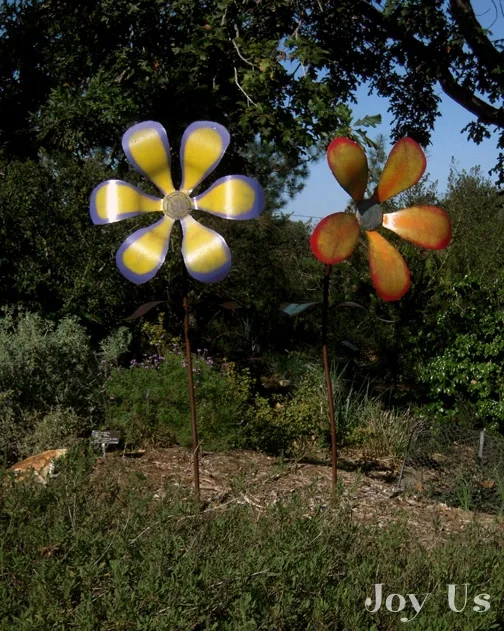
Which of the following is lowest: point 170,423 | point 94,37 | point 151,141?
point 170,423

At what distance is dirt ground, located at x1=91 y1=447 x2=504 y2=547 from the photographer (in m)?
4.16

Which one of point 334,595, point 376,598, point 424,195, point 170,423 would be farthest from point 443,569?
point 424,195

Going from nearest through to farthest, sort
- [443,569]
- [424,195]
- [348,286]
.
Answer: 1. [443,569]
2. [348,286]
3. [424,195]

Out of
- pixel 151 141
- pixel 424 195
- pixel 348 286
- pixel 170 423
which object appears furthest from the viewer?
pixel 424 195

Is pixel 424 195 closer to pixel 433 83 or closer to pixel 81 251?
pixel 433 83

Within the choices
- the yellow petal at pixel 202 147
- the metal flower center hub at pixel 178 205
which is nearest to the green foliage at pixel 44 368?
the metal flower center hub at pixel 178 205

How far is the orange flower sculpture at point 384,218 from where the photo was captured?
3.96 metres

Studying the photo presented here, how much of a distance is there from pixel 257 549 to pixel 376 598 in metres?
0.42

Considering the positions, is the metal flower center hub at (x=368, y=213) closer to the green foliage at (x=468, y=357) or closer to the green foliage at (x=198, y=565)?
the green foliage at (x=198, y=565)

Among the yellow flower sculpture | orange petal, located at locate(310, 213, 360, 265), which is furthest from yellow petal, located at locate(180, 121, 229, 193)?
orange petal, located at locate(310, 213, 360, 265)

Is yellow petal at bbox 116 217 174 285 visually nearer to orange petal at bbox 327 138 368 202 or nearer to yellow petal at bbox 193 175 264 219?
yellow petal at bbox 193 175 264 219

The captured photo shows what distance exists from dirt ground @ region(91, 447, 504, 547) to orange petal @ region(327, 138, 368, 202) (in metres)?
1.37

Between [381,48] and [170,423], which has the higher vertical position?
[381,48]

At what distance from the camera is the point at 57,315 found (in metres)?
7.52
